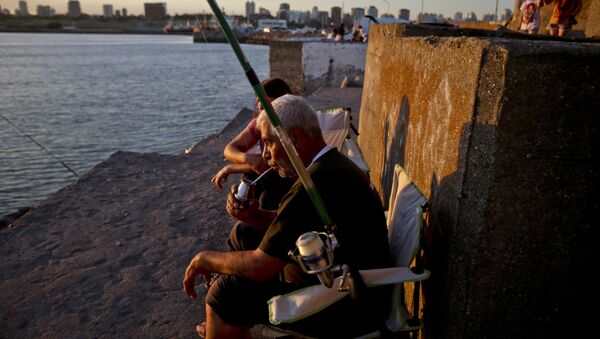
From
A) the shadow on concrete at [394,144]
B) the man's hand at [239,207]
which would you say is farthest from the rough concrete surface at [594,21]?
the man's hand at [239,207]

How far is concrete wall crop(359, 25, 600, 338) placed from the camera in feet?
6.03

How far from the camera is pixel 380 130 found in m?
4.72

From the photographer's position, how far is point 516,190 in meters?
1.97

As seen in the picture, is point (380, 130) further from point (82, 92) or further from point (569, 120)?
point (82, 92)

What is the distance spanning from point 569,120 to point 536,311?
0.85m

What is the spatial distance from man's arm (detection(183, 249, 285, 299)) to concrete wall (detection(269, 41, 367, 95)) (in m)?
15.3

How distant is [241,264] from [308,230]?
41 cm

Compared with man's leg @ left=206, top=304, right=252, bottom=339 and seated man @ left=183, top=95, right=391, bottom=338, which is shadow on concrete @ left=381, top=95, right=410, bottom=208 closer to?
seated man @ left=183, top=95, right=391, bottom=338

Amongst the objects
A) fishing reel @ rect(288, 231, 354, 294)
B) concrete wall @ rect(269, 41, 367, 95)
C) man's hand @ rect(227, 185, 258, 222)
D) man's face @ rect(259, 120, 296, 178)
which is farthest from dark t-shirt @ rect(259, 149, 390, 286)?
concrete wall @ rect(269, 41, 367, 95)

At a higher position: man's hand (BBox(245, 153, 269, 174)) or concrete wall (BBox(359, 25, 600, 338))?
concrete wall (BBox(359, 25, 600, 338))

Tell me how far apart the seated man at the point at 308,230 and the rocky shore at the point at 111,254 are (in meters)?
1.18

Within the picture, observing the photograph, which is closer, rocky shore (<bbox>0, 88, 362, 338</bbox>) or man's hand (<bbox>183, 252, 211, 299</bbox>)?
man's hand (<bbox>183, 252, 211, 299</bbox>)

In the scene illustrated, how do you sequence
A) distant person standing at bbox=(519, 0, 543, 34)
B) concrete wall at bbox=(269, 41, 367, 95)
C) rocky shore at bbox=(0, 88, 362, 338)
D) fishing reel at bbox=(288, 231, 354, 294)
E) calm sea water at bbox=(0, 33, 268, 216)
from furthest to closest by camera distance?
concrete wall at bbox=(269, 41, 367, 95) → calm sea water at bbox=(0, 33, 268, 216) → distant person standing at bbox=(519, 0, 543, 34) → rocky shore at bbox=(0, 88, 362, 338) → fishing reel at bbox=(288, 231, 354, 294)

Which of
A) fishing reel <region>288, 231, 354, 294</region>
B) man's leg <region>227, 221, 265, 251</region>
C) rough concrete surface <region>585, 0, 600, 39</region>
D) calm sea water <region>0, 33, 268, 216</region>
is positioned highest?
rough concrete surface <region>585, 0, 600, 39</region>
